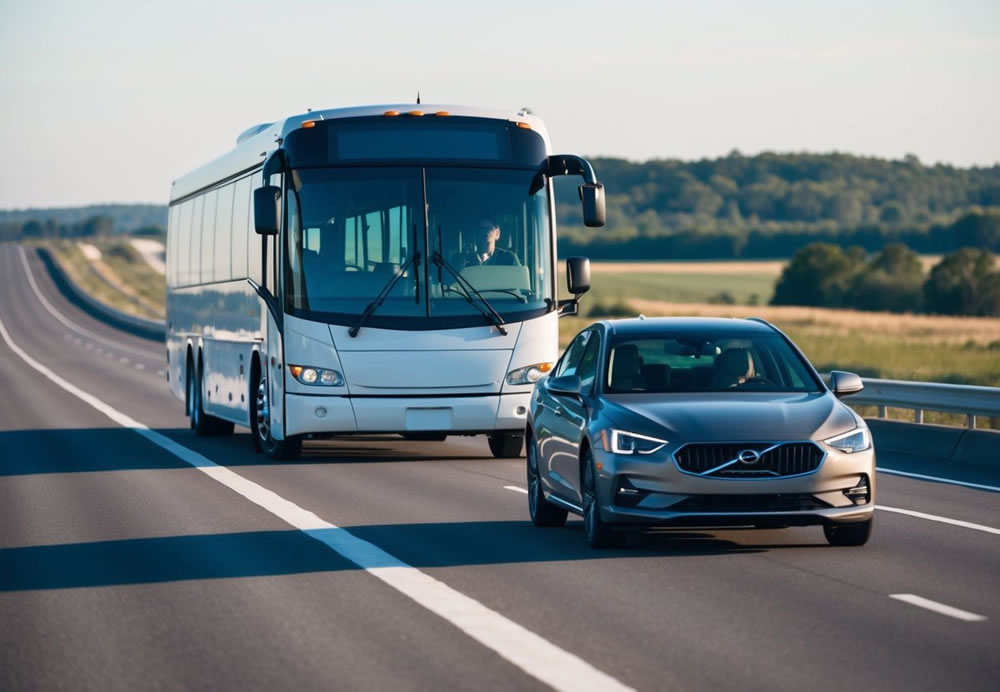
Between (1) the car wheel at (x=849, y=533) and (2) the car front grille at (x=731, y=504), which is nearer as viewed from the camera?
(2) the car front grille at (x=731, y=504)

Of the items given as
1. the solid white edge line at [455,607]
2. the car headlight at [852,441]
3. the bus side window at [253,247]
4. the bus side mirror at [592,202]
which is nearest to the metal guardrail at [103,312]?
the bus side window at [253,247]

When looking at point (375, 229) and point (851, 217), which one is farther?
point (851, 217)

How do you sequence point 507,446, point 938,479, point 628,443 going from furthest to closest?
1. point 507,446
2. point 938,479
3. point 628,443

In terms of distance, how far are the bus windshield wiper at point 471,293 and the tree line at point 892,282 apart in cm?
8089

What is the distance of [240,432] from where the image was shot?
25531 millimetres

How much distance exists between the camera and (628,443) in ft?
37.5

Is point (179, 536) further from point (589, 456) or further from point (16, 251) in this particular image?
point (16, 251)

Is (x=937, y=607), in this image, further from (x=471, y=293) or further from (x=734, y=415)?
(x=471, y=293)

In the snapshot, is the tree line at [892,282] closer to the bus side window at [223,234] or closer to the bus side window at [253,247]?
the bus side window at [223,234]

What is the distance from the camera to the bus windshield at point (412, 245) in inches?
730

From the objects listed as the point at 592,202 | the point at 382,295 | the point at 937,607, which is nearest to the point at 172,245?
the point at 382,295

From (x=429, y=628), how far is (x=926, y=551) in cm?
422

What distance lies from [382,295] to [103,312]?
8319 centimetres

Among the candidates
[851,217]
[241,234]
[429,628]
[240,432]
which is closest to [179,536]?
[429,628]
